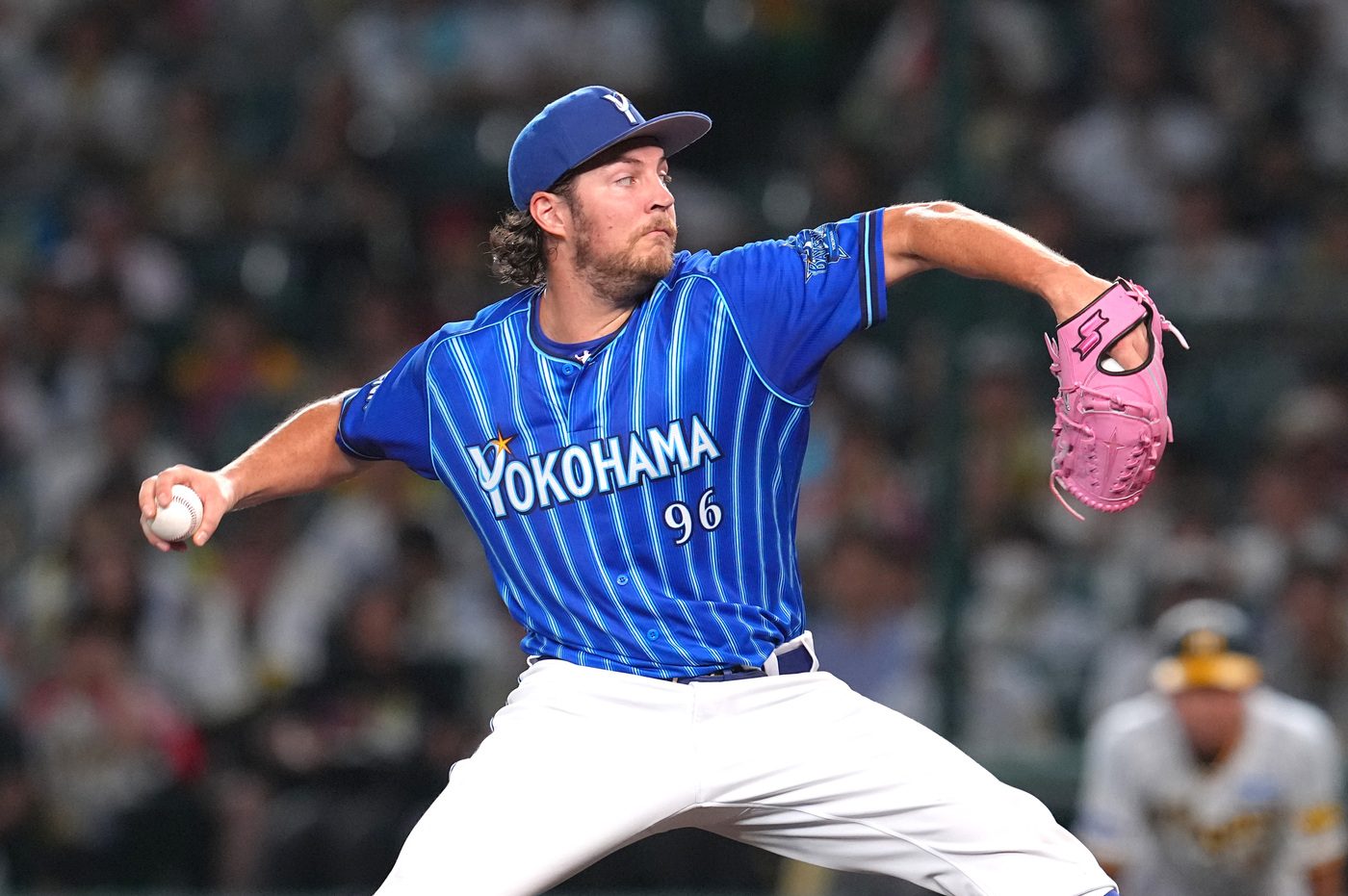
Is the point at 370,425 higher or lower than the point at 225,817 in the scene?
higher

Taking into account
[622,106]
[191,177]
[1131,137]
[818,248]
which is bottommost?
[818,248]

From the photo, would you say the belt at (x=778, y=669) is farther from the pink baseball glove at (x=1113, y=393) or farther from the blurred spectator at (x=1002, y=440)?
the blurred spectator at (x=1002, y=440)

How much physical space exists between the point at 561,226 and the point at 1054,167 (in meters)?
5.29

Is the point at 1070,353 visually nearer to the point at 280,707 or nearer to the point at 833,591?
the point at 833,591

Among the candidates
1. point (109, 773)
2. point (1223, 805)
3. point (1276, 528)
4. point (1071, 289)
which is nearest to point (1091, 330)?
point (1071, 289)

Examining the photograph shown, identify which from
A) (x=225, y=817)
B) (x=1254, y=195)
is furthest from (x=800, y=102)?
(x=225, y=817)

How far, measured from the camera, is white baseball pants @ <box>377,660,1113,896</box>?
10.7 ft

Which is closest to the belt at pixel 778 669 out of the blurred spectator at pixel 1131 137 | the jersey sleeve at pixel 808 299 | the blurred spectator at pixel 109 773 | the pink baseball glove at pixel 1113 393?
the jersey sleeve at pixel 808 299

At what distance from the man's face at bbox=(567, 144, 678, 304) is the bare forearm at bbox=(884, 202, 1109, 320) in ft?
1.43

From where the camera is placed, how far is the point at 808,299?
3.43 meters

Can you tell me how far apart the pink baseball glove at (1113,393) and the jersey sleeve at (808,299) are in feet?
1.19

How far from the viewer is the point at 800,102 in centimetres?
952

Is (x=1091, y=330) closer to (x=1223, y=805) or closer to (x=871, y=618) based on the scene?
(x=1223, y=805)

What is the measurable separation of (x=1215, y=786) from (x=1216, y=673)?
0.39 metres
